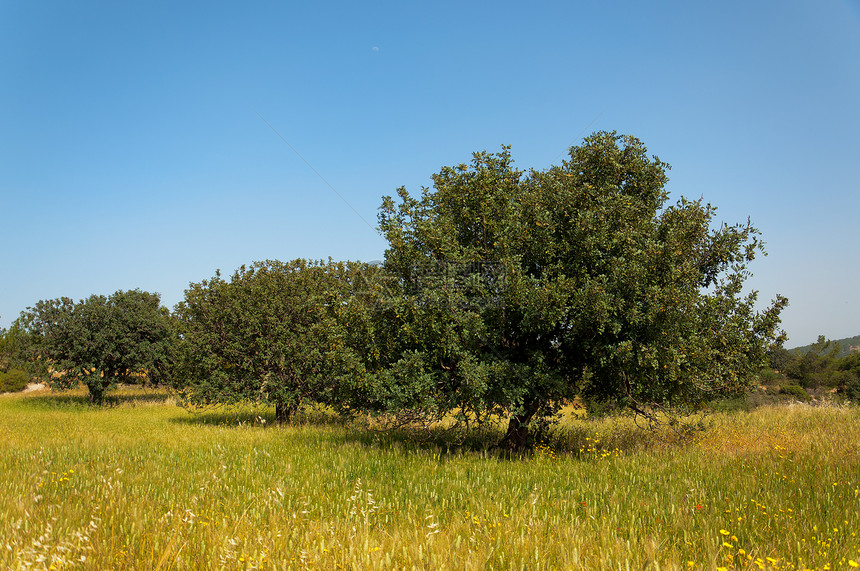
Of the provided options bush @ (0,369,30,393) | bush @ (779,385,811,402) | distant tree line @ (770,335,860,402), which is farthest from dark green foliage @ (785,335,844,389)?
bush @ (0,369,30,393)

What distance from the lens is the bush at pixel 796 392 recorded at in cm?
3206

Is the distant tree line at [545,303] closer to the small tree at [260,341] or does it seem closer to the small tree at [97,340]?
the small tree at [260,341]

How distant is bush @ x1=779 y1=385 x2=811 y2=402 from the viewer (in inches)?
1262

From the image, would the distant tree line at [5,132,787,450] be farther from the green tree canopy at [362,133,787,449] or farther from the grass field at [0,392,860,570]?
the grass field at [0,392,860,570]

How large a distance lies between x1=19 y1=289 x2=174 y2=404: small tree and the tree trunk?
25240 mm

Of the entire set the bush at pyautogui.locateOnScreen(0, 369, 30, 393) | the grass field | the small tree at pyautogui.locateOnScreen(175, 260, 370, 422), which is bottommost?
the bush at pyautogui.locateOnScreen(0, 369, 30, 393)

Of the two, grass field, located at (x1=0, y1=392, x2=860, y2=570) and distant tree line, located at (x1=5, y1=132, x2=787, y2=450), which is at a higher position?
distant tree line, located at (x1=5, y1=132, x2=787, y2=450)

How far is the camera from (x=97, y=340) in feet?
98.9

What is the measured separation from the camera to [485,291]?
33.5ft

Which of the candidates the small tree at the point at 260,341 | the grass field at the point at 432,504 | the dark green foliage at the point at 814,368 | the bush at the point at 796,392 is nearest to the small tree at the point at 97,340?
the small tree at the point at 260,341

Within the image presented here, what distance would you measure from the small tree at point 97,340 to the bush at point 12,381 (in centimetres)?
1995

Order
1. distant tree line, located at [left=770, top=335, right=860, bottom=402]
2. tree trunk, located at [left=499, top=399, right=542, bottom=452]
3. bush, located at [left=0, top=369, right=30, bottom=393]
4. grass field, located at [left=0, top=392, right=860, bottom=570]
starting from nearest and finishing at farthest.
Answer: grass field, located at [left=0, top=392, right=860, bottom=570]
tree trunk, located at [left=499, top=399, right=542, bottom=452]
distant tree line, located at [left=770, top=335, right=860, bottom=402]
bush, located at [left=0, top=369, right=30, bottom=393]

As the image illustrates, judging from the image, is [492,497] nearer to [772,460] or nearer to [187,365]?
[772,460]

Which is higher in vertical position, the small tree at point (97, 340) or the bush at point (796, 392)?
the small tree at point (97, 340)
